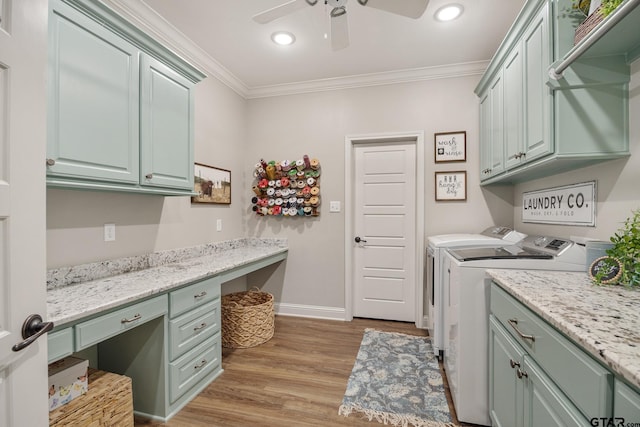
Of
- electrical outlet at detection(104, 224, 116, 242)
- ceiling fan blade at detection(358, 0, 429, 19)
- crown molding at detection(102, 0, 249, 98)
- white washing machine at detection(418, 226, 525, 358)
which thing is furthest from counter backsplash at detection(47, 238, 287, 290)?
ceiling fan blade at detection(358, 0, 429, 19)

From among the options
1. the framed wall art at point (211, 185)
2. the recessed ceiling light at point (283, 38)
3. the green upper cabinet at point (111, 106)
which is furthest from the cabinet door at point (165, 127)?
the recessed ceiling light at point (283, 38)

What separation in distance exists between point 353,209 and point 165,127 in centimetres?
208

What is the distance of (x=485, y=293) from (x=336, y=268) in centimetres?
187

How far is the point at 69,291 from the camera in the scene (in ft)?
5.15

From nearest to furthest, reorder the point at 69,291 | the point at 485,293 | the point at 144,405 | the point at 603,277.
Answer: the point at 603,277 → the point at 69,291 → the point at 485,293 → the point at 144,405

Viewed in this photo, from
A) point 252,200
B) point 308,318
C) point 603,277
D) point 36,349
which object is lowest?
point 308,318

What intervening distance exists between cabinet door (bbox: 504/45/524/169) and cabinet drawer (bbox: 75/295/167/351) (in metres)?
2.40

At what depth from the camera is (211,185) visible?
2998 millimetres

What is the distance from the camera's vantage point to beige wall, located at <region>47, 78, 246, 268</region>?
1.71 meters

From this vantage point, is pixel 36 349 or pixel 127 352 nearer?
pixel 36 349

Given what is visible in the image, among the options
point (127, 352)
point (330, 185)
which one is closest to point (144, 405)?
point (127, 352)

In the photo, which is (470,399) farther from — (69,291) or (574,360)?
(69,291)

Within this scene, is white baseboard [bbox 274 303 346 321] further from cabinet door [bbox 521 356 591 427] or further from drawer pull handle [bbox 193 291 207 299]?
cabinet door [bbox 521 356 591 427]


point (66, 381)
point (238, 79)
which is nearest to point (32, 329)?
point (66, 381)
